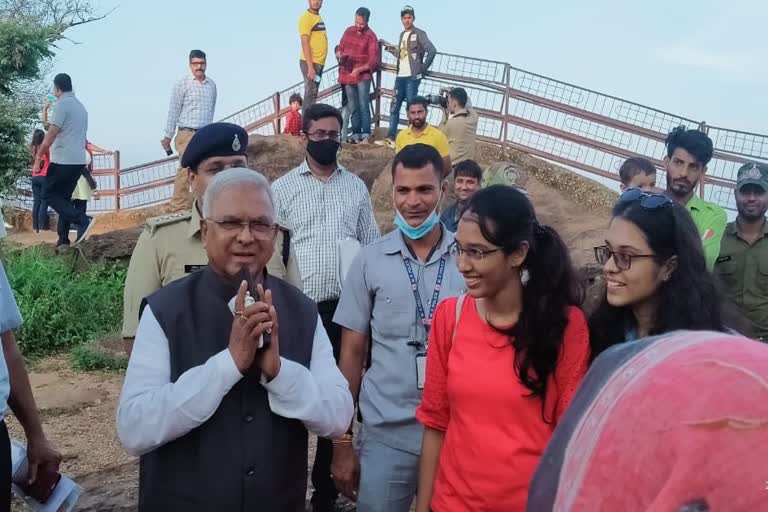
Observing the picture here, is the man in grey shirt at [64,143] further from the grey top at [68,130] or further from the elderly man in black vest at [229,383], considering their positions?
the elderly man in black vest at [229,383]

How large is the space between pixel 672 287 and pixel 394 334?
1.08 m

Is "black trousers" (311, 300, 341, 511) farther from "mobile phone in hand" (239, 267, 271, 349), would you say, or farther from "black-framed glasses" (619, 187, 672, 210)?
"black-framed glasses" (619, 187, 672, 210)

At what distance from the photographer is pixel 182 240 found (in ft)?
9.35

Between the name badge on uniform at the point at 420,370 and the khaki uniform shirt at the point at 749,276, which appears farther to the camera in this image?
the khaki uniform shirt at the point at 749,276

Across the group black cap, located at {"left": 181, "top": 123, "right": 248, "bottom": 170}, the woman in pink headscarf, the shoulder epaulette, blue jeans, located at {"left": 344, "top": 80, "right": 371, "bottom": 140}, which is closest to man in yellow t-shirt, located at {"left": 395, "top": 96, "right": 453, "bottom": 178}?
blue jeans, located at {"left": 344, "top": 80, "right": 371, "bottom": 140}

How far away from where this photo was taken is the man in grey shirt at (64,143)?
907cm

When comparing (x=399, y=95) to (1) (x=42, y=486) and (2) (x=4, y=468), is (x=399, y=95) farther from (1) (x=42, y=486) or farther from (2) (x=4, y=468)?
(2) (x=4, y=468)

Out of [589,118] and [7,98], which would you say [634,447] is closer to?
[7,98]

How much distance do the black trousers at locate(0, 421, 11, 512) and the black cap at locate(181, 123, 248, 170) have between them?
111 cm

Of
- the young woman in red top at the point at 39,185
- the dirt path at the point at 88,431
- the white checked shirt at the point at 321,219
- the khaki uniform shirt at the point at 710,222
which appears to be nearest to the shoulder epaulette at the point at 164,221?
the white checked shirt at the point at 321,219

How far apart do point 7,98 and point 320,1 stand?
4619 millimetres

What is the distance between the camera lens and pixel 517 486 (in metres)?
2.25

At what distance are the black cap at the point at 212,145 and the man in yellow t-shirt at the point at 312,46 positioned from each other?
28.8 ft

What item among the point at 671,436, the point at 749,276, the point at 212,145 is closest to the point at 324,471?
the point at 212,145
